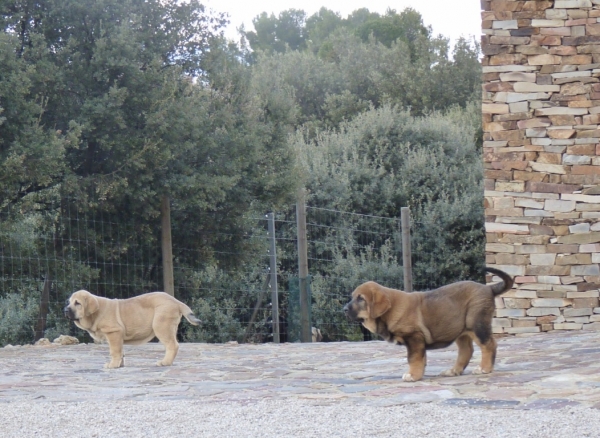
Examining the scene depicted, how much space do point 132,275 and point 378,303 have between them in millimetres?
7045

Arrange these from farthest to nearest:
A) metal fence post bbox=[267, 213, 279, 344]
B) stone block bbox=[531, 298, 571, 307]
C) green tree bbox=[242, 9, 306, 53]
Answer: green tree bbox=[242, 9, 306, 53] → metal fence post bbox=[267, 213, 279, 344] → stone block bbox=[531, 298, 571, 307]

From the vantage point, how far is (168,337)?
9.63 m

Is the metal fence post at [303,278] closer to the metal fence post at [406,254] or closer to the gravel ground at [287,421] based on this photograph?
the metal fence post at [406,254]

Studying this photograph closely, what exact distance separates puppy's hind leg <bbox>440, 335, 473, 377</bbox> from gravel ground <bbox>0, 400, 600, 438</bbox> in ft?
4.94

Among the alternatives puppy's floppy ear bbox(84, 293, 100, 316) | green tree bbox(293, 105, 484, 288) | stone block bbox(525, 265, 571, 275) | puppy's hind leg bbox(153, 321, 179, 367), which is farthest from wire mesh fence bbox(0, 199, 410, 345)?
stone block bbox(525, 265, 571, 275)

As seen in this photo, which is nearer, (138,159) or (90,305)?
(90,305)

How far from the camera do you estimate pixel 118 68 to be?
1329 centimetres

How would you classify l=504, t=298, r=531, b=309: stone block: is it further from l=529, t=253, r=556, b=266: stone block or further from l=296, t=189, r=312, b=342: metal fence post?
l=296, t=189, r=312, b=342: metal fence post

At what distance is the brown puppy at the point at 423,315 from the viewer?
24.9 feet

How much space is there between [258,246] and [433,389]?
8873 millimetres

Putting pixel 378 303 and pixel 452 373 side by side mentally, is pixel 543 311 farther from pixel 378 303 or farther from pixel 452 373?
pixel 378 303

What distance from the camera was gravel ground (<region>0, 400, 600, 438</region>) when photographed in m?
5.67

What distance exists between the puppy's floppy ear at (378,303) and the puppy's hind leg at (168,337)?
9.16ft

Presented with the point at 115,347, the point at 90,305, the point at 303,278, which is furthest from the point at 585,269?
the point at 90,305
